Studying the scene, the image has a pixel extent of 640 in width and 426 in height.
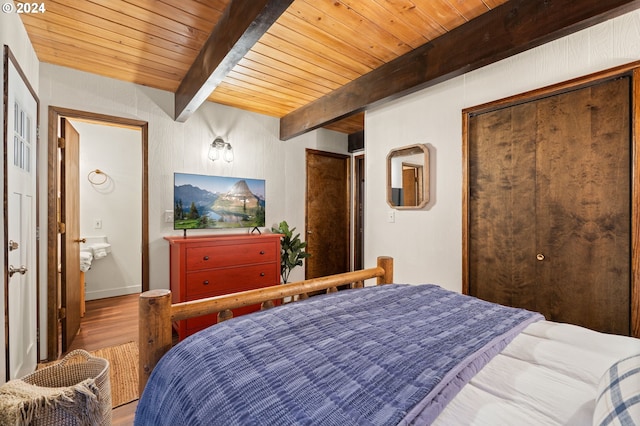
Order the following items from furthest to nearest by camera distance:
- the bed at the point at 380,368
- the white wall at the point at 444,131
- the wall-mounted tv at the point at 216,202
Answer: the wall-mounted tv at the point at 216,202
the white wall at the point at 444,131
the bed at the point at 380,368

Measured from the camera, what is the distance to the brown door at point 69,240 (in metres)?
2.54

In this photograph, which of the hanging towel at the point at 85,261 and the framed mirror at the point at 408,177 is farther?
the hanging towel at the point at 85,261

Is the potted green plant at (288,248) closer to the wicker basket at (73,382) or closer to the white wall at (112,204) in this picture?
the wicker basket at (73,382)

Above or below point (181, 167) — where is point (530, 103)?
above

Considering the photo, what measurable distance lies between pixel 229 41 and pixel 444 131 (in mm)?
1860

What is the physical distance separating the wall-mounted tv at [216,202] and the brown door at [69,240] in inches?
33.9

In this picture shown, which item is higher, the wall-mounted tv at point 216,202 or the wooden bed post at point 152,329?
the wall-mounted tv at point 216,202

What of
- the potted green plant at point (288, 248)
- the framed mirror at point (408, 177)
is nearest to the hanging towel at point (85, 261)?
the potted green plant at point (288, 248)

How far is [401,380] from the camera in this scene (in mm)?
846

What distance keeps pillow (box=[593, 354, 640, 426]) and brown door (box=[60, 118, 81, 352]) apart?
3.38 metres

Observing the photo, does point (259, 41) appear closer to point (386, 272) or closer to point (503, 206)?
point (386, 272)

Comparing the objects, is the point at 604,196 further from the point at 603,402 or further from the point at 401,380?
the point at 401,380

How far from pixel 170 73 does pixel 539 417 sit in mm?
3207

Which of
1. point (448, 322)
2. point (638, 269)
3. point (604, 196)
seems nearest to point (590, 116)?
point (604, 196)
